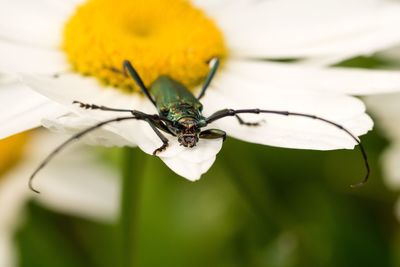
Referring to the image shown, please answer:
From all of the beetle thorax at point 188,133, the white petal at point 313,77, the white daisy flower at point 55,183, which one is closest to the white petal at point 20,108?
the beetle thorax at point 188,133

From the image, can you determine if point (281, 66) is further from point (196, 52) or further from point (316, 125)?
point (316, 125)

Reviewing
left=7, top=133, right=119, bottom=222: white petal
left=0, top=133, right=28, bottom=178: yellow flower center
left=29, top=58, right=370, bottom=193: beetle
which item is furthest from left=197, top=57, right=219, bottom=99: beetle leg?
left=0, top=133, right=28, bottom=178: yellow flower center

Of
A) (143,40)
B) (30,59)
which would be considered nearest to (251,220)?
(143,40)

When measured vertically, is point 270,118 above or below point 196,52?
below

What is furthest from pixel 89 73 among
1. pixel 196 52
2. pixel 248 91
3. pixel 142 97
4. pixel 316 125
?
pixel 316 125

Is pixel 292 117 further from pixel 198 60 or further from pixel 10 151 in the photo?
pixel 10 151

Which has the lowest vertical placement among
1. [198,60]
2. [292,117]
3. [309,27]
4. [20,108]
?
[20,108]

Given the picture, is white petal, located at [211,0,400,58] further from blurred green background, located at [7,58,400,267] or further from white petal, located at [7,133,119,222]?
white petal, located at [7,133,119,222]
